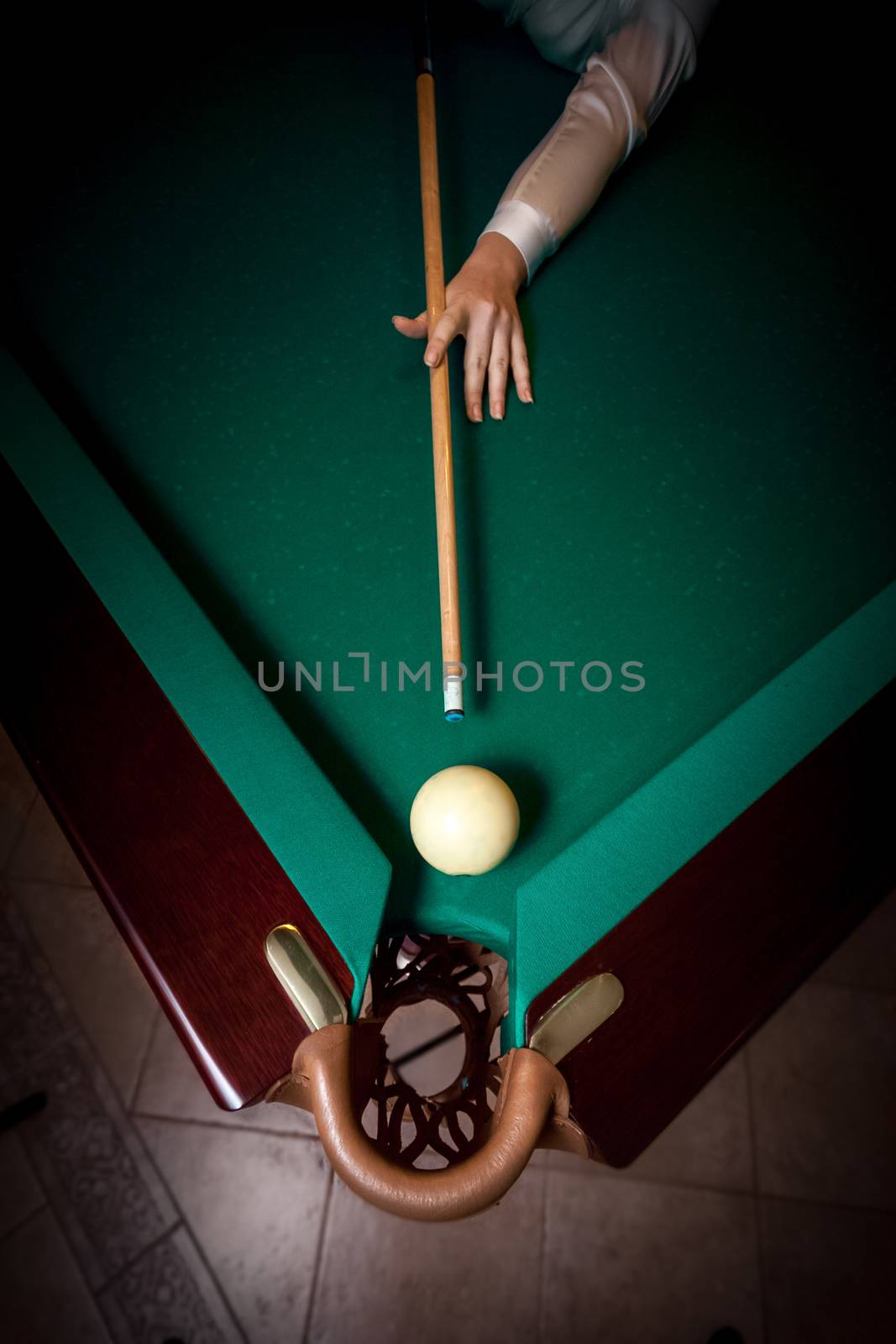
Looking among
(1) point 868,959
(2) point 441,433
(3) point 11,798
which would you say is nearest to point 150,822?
(2) point 441,433

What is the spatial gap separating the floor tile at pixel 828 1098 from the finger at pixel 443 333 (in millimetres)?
1604

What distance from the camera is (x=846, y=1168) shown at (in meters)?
1.52

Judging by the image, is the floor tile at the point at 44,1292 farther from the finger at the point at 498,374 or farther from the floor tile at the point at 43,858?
the finger at the point at 498,374

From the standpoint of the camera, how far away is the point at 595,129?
1.39m

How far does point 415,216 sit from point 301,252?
0.24m

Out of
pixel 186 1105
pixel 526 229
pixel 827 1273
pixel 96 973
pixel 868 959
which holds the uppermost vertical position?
pixel 526 229

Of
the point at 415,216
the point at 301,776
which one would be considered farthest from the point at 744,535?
the point at 415,216

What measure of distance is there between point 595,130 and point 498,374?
0.66 metres

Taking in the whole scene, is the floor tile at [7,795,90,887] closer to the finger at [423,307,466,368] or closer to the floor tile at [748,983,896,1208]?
the finger at [423,307,466,368]

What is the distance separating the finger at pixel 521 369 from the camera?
1.16 m

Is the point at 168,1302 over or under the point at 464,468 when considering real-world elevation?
under

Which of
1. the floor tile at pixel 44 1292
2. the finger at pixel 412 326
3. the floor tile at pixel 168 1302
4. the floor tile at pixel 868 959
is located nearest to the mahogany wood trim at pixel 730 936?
the finger at pixel 412 326

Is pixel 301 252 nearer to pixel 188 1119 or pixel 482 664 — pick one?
pixel 482 664

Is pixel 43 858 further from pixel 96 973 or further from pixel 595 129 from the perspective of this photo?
pixel 595 129
